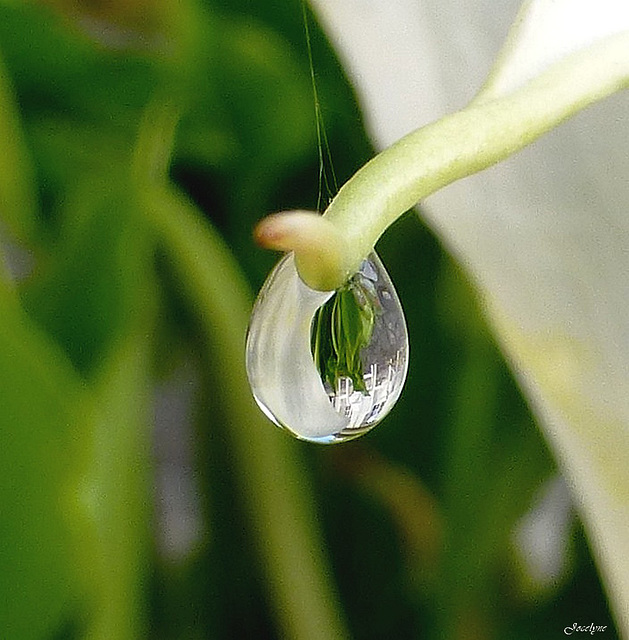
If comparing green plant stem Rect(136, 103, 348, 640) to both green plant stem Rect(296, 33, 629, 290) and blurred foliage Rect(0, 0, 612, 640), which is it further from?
green plant stem Rect(296, 33, 629, 290)

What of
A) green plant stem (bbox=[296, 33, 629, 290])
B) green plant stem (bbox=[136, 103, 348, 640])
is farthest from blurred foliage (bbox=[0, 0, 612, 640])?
green plant stem (bbox=[296, 33, 629, 290])

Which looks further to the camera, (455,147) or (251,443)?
(251,443)

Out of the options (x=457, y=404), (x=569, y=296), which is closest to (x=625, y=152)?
(x=569, y=296)

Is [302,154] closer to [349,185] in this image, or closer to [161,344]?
[161,344]

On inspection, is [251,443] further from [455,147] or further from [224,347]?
[455,147]

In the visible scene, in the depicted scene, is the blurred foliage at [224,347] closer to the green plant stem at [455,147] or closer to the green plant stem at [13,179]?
the green plant stem at [13,179]

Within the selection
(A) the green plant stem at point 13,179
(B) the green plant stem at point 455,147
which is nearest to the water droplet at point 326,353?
(B) the green plant stem at point 455,147

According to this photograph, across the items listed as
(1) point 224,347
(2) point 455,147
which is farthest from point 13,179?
(2) point 455,147
